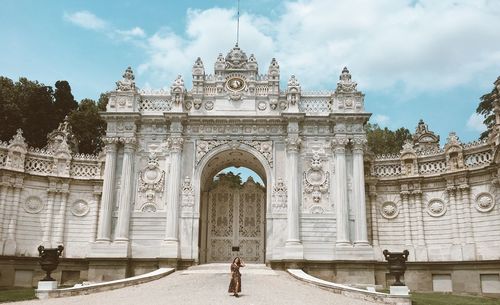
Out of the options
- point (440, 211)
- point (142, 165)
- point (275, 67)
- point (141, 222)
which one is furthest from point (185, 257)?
point (440, 211)

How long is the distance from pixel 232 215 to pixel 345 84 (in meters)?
9.83

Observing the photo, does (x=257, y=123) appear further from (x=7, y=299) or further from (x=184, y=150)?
(x=7, y=299)

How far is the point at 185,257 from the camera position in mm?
24250

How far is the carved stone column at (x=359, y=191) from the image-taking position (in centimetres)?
2416

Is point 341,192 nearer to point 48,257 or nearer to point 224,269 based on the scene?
point 224,269

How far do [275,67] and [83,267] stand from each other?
1529 centimetres

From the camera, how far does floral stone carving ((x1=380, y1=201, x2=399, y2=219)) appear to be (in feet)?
87.4

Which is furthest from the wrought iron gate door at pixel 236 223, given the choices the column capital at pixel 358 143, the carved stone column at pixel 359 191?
the column capital at pixel 358 143

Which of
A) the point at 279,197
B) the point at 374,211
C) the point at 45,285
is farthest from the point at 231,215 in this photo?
the point at 45,285

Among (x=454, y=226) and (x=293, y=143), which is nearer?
(x=454, y=226)

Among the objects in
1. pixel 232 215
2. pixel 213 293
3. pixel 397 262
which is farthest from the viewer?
pixel 232 215

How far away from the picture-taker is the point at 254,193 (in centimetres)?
2820

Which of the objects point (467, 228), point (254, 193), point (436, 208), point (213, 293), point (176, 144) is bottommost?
point (213, 293)

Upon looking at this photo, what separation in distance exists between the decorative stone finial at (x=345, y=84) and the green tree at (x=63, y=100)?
24.4 m
